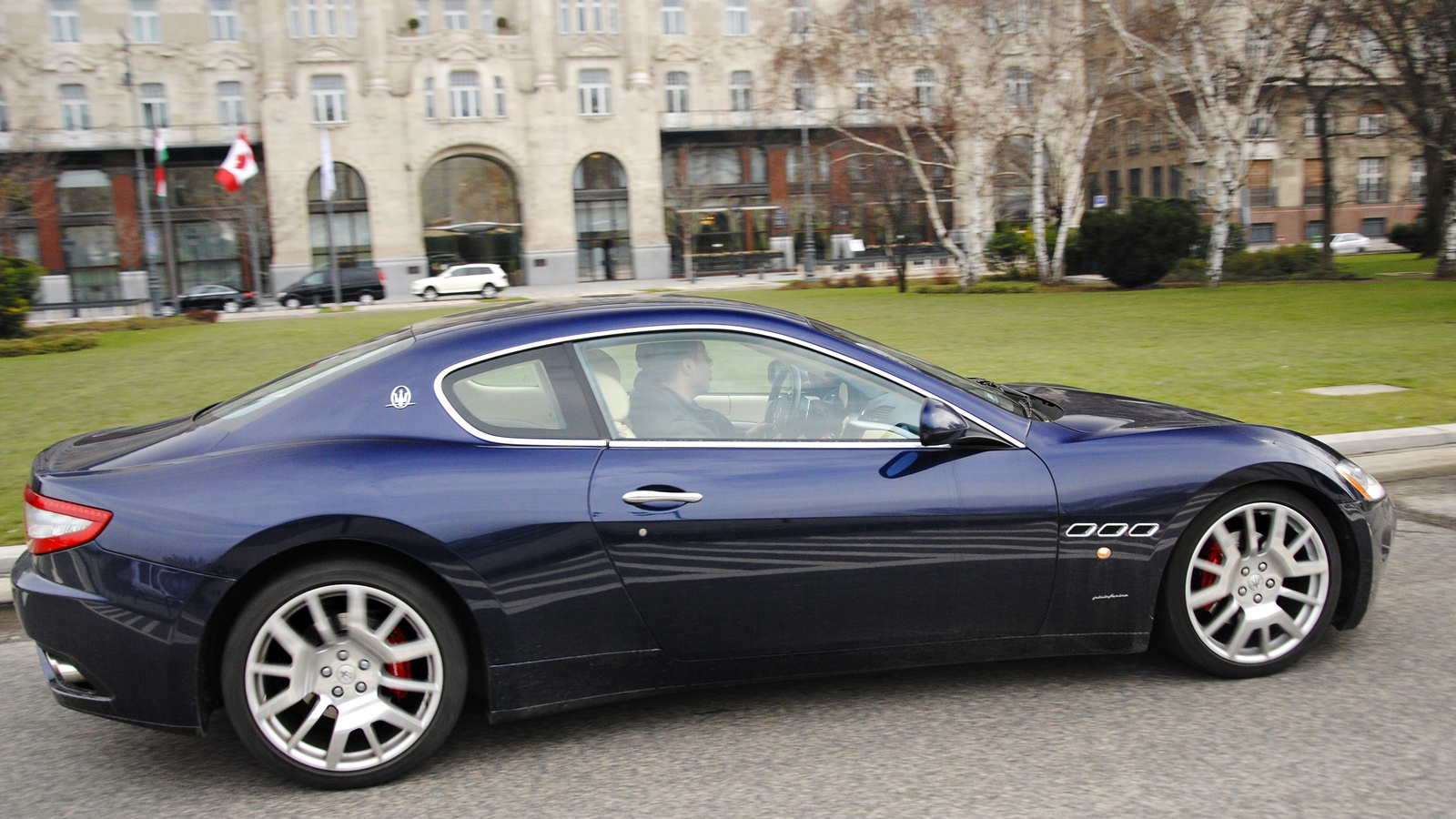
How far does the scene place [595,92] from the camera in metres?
62.1

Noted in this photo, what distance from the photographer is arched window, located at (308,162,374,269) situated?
60625 mm

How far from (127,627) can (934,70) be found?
33.8 m

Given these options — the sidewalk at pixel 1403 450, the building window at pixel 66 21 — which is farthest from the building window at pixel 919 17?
the building window at pixel 66 21

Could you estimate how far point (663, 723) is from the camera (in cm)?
393

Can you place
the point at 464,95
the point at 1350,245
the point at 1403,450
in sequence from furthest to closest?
the point at 464,95
the point at 1350,245
the point at 1403,450

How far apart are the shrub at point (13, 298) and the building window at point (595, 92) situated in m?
38.2

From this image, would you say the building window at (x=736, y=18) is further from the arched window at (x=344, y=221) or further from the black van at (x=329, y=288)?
the black van at (x=329, y=288)

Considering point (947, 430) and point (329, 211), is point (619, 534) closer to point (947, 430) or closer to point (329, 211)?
point (947, 430)

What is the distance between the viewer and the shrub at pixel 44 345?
22062mm

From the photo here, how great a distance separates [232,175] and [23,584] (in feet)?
119

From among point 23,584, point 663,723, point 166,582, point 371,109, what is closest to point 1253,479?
point 663,723

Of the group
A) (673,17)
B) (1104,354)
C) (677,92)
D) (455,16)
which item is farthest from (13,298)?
(673,17)

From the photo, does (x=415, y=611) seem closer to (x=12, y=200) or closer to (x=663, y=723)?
(x=663, y=723)

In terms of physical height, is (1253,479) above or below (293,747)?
above
